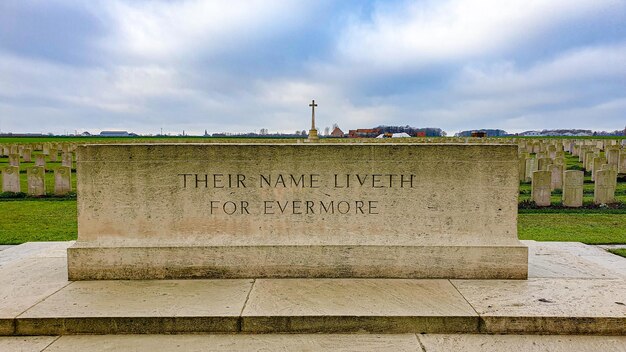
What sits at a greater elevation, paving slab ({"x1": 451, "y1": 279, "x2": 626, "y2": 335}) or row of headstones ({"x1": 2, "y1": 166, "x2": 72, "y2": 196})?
row of headstones ({"x1": 2, "y1": 166, "x2": 72, "y2": 196})

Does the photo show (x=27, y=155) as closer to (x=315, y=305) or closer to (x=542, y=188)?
(x=542, y=188)

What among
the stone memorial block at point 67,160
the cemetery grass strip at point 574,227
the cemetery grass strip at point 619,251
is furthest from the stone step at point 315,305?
the stone memorial block at point 67,160

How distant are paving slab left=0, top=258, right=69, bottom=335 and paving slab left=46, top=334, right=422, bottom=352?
0.60m

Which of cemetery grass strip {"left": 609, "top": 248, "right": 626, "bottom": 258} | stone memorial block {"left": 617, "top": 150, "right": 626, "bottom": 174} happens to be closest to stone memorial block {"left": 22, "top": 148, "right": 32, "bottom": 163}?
cemetery grass strip {"left": 609, "top": 248, "right": 626, "bottom": 258}

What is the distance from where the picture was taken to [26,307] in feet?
12.3

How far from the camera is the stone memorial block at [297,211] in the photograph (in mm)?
4465

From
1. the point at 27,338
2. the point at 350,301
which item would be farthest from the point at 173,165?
the point at 350,301

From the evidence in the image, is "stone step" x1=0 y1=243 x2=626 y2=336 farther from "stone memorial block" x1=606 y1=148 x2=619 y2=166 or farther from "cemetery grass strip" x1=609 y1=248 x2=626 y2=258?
"stone memorial block" x1=606 y1=148 x2=619 y2=166

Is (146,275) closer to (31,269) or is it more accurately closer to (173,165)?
(173,165)

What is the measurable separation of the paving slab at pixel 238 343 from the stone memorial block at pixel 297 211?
41.4 inches

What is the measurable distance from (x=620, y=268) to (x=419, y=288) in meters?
2.95

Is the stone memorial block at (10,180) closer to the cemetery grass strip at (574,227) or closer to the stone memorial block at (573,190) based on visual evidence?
the cemetery grass strip at (574,227)

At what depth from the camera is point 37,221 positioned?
9117mm

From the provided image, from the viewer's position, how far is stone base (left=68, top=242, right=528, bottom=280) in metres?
4.46
